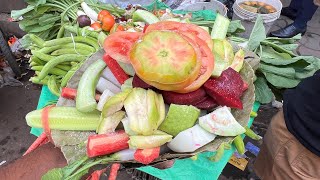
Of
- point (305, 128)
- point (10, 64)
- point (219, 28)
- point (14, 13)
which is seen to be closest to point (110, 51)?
point (219, 28)

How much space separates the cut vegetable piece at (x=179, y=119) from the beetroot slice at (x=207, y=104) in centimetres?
4

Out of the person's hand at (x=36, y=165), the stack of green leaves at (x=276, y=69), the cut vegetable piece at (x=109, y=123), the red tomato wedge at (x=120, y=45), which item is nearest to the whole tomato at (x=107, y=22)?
the stack of green leaves at (x=276, y=69)

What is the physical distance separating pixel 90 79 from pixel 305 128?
3.78 feet

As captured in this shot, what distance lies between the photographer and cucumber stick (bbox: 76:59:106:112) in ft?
4.54

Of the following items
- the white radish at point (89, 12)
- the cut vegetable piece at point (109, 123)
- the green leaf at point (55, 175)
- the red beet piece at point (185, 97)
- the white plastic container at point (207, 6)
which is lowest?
the white plastic container at point (207, 6)

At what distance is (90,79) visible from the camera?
1460mm

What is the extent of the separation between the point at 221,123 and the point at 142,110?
30 cm

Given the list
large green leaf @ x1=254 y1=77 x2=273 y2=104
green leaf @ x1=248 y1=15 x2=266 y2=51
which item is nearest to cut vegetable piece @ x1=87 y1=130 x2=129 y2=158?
large green leaf @ x1=254 y1=77 x2=273 y2=104

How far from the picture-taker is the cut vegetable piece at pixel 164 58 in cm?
115

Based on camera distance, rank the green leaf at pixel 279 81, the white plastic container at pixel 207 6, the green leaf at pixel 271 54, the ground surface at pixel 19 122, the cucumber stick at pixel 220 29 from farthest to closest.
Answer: the white plastic container at pixel 207 6 < the ground surface at pixel 19 122 < the green leaf at pixel 271 54 < the green leaf at pixel 279 81 < the cucumber stick at pixel 220 29

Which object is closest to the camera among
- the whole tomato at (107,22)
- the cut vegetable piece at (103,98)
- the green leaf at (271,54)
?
the cut vegetable piece at (103,98)

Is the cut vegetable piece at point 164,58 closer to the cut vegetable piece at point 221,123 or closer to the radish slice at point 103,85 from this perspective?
the cut vegetable piece at point 221,123

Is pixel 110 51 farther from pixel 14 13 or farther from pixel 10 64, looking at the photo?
pixel 10 64

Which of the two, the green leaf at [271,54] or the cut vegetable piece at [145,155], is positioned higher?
the cut vegetable piece at [145,155]
